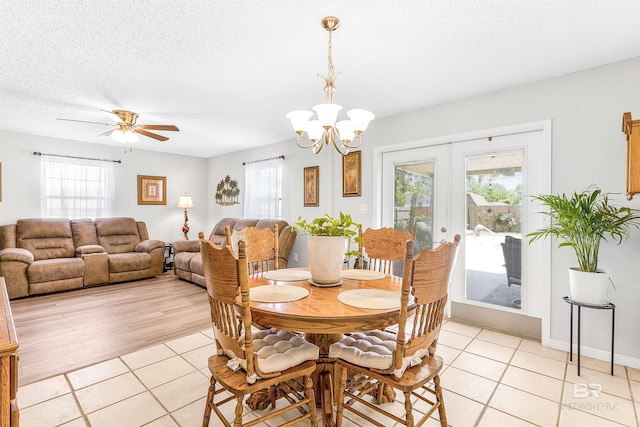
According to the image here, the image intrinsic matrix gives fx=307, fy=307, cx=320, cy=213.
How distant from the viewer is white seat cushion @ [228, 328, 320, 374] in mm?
1401

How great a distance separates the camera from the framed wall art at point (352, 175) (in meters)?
4.07

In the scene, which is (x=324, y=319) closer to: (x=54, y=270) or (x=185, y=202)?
(x=54, y=270)

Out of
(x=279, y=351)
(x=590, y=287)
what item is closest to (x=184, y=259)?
(x=279, y=351)

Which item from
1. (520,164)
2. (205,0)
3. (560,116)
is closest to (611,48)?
(560,116)

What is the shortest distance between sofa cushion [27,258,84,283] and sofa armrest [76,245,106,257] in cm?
16

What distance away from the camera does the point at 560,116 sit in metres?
2.66

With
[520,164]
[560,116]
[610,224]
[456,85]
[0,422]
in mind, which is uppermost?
[456,85]

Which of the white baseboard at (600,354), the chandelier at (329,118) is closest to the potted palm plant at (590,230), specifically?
the white baseboard at (600,354)

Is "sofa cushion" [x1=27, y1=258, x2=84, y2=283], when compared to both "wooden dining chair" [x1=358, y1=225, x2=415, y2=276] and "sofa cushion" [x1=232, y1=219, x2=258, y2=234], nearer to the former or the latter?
"sofa cushion" [x1=232, y1=219, x2=258, y2=234]

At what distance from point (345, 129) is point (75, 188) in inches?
209

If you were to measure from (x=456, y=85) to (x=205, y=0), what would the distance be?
88.6 inches

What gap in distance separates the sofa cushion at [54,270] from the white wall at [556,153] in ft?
3.95

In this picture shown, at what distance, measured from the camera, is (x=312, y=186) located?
15.5ft

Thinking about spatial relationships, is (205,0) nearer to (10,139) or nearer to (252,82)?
(252,82)
